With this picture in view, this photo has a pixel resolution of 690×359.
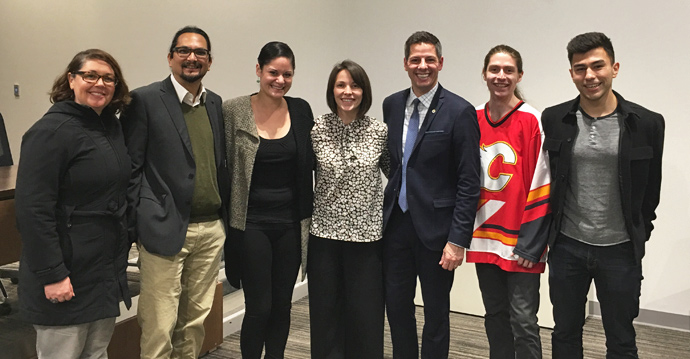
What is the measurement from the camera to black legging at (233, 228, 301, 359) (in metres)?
2.27

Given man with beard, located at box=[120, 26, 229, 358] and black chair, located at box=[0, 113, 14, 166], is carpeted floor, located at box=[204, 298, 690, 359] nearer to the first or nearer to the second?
man with beard, located at box=[120, 26, 229, 358]

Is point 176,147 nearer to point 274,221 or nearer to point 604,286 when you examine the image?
point 274,221

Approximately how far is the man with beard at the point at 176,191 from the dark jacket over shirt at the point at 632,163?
1.38 m

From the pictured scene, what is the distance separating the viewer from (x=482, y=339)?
11.4 feet

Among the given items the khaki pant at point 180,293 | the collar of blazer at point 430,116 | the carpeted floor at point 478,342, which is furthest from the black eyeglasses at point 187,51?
the carpeted floor at point 478,342

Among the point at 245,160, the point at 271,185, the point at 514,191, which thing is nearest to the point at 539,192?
the point at 514,191

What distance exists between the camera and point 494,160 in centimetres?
227

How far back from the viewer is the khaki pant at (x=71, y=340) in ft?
5.87

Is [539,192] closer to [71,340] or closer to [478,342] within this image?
[478,342]

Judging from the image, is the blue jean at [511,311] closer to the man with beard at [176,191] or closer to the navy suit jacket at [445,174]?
the navy suit jacket at [445,174]

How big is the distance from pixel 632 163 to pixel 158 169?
5.99 feet

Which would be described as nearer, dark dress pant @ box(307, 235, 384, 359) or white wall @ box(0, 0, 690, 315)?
dark dress pant @ box(307, 235, 384, 359)

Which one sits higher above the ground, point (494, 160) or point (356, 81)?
point (356, 81)

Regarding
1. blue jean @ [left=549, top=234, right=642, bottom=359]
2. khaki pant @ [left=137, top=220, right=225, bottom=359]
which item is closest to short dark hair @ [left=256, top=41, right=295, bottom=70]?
khaki pant @ [left=137, top=220, right=225, bottom=359]
